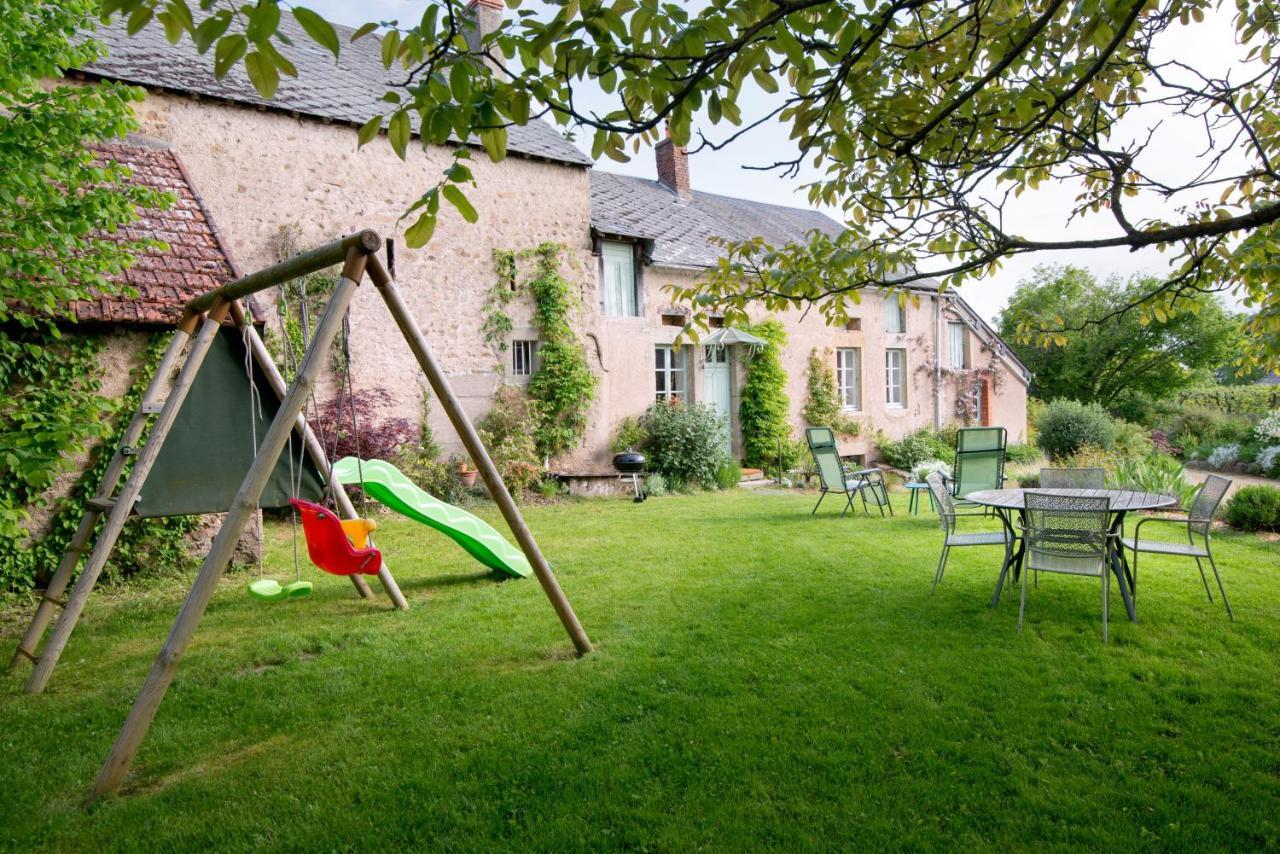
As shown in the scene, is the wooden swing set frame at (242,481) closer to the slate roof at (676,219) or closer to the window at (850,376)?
the slate roof at (676,219)

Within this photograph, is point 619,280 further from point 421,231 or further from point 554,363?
point 421,231

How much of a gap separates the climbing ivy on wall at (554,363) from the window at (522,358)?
15 centimetres

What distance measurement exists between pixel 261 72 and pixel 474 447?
2.51m

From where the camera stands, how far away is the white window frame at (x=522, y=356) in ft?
38.3

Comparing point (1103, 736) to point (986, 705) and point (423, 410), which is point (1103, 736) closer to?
point (986, 705)

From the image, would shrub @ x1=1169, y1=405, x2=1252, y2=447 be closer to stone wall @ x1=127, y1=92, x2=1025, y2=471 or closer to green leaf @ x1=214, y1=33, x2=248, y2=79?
stone wall @ x1=127, y1=92, x2=1025, y2=471

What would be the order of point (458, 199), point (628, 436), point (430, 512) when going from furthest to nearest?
point (628, 436) < point (430, 512) < point (458, 199)

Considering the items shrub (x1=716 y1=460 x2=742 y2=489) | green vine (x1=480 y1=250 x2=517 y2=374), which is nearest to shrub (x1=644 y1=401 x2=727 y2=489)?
shrub (x1=716 y1=460 x2=742 y2=489)

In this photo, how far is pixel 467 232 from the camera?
11195mm

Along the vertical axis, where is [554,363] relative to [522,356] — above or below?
below

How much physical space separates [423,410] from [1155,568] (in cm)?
897

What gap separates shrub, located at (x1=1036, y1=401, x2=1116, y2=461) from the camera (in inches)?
669

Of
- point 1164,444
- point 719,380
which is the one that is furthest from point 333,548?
point 1164,444

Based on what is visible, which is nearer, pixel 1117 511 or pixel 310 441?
pixel 1117 511
